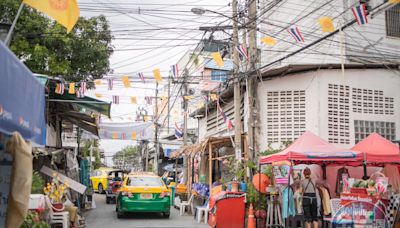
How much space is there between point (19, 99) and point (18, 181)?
0.75 metres

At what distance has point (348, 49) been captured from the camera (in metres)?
14.8

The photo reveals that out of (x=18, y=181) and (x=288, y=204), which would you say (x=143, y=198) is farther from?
(x=18, y=181)

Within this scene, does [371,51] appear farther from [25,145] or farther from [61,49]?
[25,145]

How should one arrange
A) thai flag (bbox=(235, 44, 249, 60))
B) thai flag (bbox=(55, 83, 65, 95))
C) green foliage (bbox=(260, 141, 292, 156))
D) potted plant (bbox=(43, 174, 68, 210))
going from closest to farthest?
1. potted plant (bbox=(43, 174, 68, 210))
2. thai flag (bbox=(55, 83, 65, 95))
3. green foliage (bbox=(260, 141, 292, 156))
4. thai flag (bbox=(235, 44, 249, 60))

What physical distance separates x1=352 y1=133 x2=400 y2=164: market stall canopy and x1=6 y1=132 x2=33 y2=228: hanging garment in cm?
900

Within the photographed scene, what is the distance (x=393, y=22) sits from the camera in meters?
15.9

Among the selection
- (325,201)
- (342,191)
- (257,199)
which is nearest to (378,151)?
(342,191)

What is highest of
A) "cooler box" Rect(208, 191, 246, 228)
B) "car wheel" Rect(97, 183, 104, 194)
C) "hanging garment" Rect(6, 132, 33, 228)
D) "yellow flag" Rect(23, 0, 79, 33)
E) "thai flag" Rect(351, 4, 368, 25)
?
"thai flag" Rect(351, 4, 368, 25)

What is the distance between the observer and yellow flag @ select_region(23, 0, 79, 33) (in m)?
4.97

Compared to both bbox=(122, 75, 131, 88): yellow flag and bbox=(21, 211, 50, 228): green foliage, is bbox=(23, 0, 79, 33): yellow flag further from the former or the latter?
bbox=(122, 75, 131, 88): yellow flag

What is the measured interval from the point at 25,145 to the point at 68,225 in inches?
274

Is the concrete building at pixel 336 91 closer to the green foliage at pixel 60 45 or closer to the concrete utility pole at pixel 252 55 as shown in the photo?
the concrete utility pole at pixel 252 55

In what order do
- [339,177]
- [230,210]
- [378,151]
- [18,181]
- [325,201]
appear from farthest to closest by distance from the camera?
[339,177], [230,210], [325,201], [378,151], [18,181]

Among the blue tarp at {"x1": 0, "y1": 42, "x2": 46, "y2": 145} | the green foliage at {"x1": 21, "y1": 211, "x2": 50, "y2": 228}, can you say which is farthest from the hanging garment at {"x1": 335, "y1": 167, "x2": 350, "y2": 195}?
the blue tarp at {"x1": 0, "y1": 42, "x2": 46, "y2": 145}
